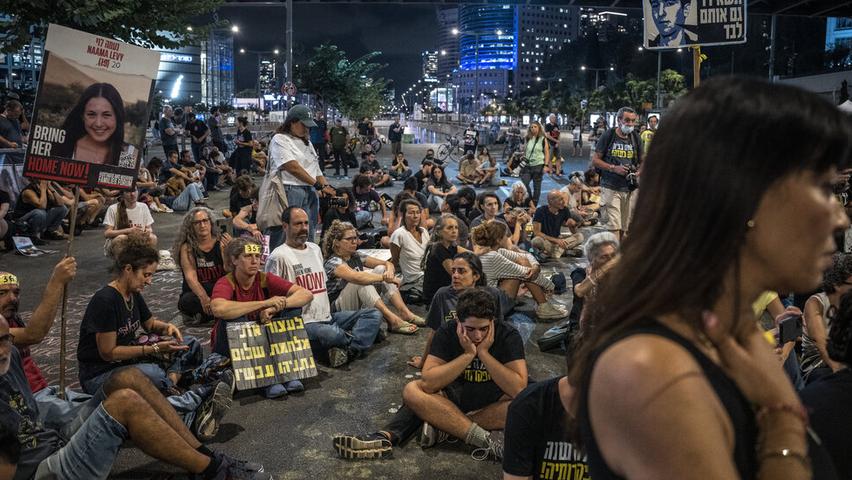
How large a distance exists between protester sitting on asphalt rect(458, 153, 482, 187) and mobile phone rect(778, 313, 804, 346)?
15935 millimetres

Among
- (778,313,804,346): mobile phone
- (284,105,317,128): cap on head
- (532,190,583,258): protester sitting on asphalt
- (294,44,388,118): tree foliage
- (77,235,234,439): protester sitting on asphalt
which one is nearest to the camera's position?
(778,313,804,346): mobile phone

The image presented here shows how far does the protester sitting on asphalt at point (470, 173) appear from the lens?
20641mm

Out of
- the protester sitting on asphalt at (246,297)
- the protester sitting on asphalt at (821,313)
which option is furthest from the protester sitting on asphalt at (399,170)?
the protester sitting on asphalt at (821,313)

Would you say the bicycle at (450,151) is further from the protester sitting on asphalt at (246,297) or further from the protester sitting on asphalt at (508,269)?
Answer: the protester sitting on asphalt at (246,297)

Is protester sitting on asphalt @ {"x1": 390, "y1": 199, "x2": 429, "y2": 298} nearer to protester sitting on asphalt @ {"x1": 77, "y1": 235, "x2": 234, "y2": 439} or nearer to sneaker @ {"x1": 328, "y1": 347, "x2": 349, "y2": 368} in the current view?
sneaker @ {"x1": 328, "y1": 347, "x2": 349, "y2": 368}

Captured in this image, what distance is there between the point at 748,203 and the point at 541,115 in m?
77.2

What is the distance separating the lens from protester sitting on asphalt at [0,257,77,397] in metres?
4.57

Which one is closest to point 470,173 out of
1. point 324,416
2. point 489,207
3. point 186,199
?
point 186,199

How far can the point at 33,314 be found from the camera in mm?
4578

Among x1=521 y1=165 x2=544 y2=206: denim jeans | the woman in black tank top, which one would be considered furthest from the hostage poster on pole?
x1=521 y1=165 x2=544 y2=206: denim jeans

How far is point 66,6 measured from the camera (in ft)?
23.4

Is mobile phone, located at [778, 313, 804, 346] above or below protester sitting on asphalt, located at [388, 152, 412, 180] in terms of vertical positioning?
below

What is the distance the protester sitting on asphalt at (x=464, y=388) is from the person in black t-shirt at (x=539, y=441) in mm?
1385

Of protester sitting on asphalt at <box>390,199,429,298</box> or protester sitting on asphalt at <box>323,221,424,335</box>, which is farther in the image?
protester sitting on asphalt at <box>390,199,429,298</box>
